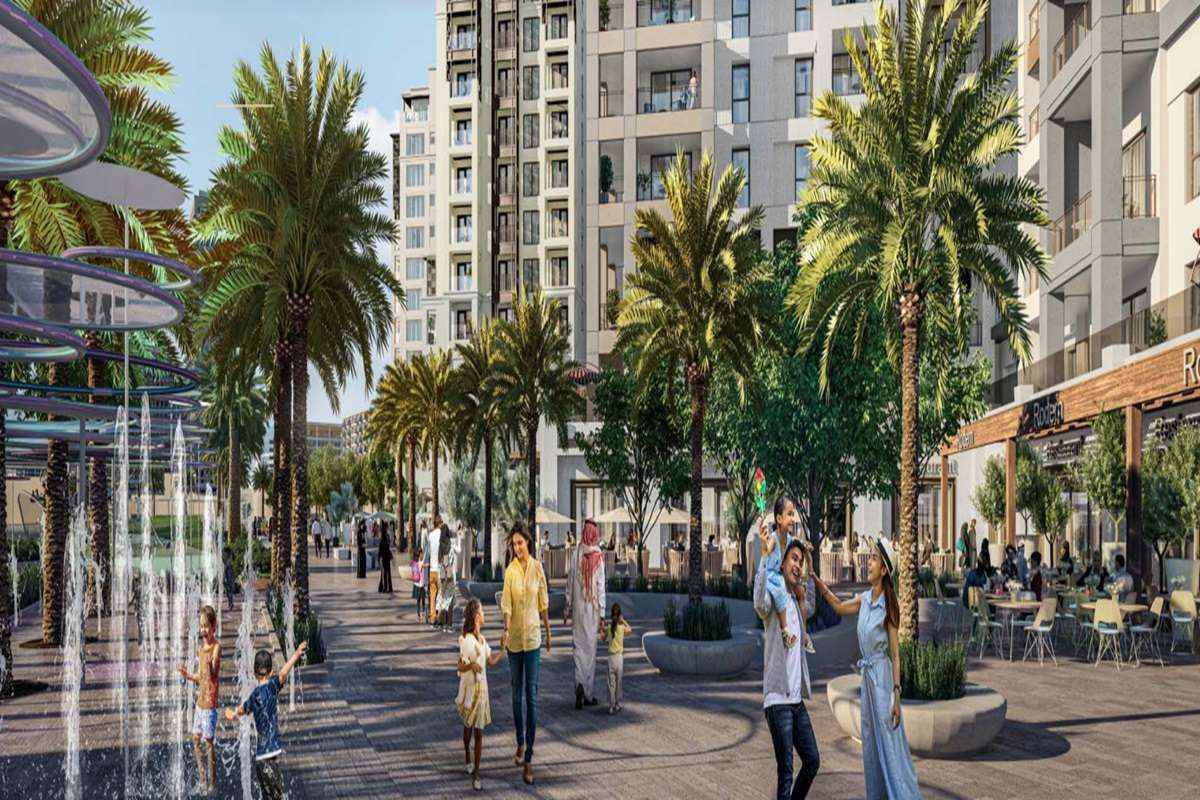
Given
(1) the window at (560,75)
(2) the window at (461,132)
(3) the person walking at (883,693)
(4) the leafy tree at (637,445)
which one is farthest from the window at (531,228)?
(3) the person walking at (883,693)

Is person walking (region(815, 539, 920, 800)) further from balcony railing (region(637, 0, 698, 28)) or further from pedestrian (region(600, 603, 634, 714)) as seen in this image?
balcony railing (region(637, 0, 698, 28))

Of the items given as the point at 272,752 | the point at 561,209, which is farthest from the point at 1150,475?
the point at 561,209

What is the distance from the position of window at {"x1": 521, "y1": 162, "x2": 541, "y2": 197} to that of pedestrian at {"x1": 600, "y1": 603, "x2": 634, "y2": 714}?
59.5 metres

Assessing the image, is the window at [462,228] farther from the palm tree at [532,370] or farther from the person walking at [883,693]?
the person walking at [883,693]

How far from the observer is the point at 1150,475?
21.4m

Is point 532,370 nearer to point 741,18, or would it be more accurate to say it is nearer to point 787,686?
point 741,18

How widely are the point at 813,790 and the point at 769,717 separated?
1692mm

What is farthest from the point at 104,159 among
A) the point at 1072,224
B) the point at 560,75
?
the point at 560,75

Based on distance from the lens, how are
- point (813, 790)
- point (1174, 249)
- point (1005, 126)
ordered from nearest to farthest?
point (813, 790) → point (1005, 126) → point (1174, 249)

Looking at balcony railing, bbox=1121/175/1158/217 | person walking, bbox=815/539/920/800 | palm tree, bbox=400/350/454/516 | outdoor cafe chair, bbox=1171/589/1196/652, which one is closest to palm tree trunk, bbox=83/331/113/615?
person walking, bbox=815/539/920/800

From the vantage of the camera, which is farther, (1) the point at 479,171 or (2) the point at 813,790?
(1) the point at 479,171

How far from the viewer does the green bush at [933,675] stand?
10.4 m

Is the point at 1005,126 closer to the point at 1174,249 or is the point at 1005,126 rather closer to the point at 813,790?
the point at 813,790

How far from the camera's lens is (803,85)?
45.8 metres
